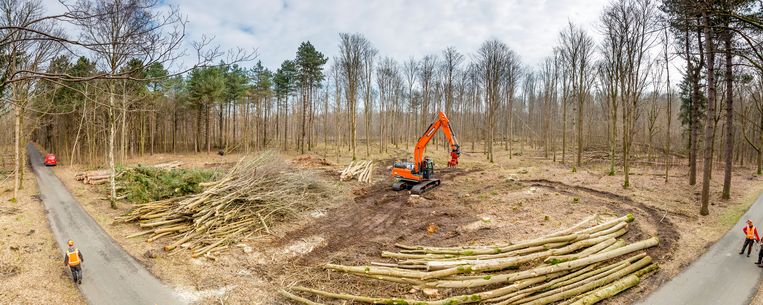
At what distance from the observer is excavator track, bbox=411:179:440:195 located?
1762 centimetres

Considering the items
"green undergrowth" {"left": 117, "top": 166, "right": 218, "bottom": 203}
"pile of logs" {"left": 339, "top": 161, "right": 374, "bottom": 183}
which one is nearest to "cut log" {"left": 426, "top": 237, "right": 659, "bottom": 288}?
"green undergrowth" {"left": 117, "top": 166, "right": 218, "bottom": 203}

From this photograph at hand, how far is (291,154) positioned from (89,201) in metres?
23.0

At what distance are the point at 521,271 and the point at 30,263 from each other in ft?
47.0

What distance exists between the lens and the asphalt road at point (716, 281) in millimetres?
7605

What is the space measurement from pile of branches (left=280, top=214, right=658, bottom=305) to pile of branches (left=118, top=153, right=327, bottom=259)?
16.4 ft

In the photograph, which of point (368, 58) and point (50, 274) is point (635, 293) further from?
point (368, 58)

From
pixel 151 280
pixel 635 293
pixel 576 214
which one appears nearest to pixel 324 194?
pixel 151 280

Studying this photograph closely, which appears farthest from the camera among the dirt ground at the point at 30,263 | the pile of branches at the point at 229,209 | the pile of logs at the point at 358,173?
the pile of logs at the point at 358,173

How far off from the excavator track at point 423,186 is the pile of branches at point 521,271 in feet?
24.9

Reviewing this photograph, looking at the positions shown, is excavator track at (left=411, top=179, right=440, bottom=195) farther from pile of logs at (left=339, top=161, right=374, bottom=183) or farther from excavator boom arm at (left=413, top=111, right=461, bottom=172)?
pile of logs at (left=339, top=161, right=374, bottom=183)

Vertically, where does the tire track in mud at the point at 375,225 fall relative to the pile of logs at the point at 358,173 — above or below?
below

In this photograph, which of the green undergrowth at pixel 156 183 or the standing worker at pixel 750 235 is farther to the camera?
the green undergrowth at pixel 156 183

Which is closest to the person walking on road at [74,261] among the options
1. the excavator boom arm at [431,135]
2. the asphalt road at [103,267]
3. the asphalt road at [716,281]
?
the asphalt road at [103,267]

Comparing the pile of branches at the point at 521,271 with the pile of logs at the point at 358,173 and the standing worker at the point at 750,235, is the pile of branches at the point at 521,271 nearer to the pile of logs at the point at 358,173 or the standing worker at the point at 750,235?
the standing worker at the point at 750,235
